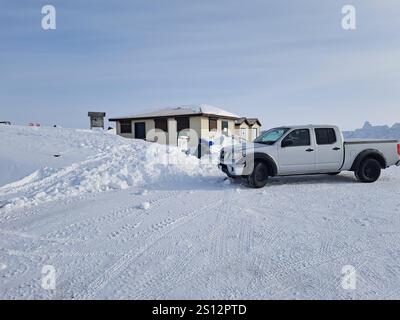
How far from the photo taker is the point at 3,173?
828cm

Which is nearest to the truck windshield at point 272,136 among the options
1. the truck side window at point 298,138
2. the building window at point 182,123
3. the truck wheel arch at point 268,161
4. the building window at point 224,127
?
the truck side window at point 298,138

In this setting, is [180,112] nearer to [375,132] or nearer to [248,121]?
[248,121]

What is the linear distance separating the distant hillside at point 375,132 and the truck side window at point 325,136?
2789cm

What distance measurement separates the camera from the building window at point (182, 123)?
2636 centimetres

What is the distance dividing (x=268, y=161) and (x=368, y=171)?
3.54 metres

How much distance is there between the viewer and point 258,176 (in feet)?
24.8

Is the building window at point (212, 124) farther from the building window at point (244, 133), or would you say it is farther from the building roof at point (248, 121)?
the building window at point (244, 133)

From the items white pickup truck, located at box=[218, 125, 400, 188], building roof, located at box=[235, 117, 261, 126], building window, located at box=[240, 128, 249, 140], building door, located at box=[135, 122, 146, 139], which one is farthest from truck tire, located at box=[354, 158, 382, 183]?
building window, located at box=[240, 128, 249, 140]

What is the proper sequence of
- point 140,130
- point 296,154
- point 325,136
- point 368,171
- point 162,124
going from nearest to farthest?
point 296,154
point 325,136
point 368,171
point 162,124
point 140,130

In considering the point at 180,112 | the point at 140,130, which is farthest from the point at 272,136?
the point at 140,130

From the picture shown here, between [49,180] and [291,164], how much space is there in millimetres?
7709

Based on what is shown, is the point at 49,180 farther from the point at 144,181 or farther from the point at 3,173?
the point at 144,181
